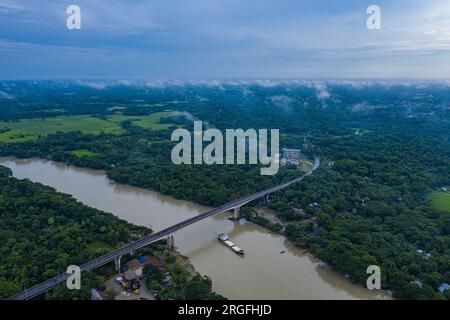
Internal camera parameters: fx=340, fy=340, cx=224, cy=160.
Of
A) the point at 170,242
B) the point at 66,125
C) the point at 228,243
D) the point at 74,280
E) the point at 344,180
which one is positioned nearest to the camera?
the point at 74,280

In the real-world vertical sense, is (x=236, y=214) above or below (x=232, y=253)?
above

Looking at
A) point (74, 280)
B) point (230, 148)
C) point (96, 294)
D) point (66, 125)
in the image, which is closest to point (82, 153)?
point (230, 148)

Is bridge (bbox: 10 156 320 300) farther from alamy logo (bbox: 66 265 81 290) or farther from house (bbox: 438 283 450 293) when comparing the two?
house (bbox: 438 283 450 293)

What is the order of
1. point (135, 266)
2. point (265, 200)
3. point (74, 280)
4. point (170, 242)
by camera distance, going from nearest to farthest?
1. point (74, 280)
2. point (135, 266)
3. point (170, 242)
4. point (265, 200)

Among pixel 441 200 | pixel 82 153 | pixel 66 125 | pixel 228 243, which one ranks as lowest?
pixel 228 243

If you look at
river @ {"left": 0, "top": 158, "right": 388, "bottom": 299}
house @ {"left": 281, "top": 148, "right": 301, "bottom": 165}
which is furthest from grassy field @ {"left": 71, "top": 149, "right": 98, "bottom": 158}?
house @ {"left": 281, "top": 148, "right": 301, "bottom": 165}

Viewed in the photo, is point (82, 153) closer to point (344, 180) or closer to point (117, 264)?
point (117, 264)
